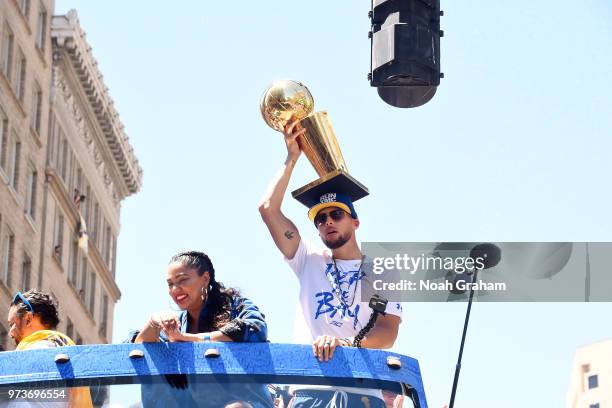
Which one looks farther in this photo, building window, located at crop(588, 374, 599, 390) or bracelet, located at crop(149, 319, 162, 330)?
building window, located at crop(588, 374, 599, 390)

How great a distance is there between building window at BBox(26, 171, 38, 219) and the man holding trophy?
36.0 m

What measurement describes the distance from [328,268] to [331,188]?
1.30 feet

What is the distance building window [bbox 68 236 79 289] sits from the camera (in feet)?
161

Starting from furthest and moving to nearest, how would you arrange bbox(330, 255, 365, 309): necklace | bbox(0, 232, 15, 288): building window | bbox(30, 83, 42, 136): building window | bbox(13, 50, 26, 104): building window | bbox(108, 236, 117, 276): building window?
bbox(108, 236, 117, 276): building window → bbox(30, 83, 42, 136): building window → bbox(13, 50, 26, 104): building window → bbox(0, 232, 15, 288): building window → bbox(330, 255, 365, 309): necklace

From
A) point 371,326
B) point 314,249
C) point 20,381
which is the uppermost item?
point 314,249

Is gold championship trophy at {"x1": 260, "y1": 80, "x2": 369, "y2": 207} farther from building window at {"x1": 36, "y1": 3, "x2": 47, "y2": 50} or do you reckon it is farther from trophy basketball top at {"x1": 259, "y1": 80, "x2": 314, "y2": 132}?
building window at {"x1": 36, "y1": 3, "x2": 47, "y2": 50}

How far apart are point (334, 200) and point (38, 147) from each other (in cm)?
3806

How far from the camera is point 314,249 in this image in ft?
25.5

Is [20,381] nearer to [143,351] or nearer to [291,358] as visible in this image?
[143,351]

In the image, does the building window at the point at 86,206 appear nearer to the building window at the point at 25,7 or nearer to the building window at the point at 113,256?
the building window at the point at 113,256

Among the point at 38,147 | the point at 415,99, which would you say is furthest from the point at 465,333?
the point at 38,147

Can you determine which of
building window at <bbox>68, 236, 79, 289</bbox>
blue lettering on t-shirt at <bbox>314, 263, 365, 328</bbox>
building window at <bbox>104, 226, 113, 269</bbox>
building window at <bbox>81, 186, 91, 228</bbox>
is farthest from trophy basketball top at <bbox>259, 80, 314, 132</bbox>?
building window at <bbox>104, 226, 113, 269</bbox>

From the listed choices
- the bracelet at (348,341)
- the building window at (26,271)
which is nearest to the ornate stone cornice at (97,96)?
the building window at (26,271)

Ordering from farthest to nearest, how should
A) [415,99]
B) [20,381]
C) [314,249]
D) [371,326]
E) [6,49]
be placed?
[6,49]
[415,99]
[314,249]
[371,326]
[20,381]
